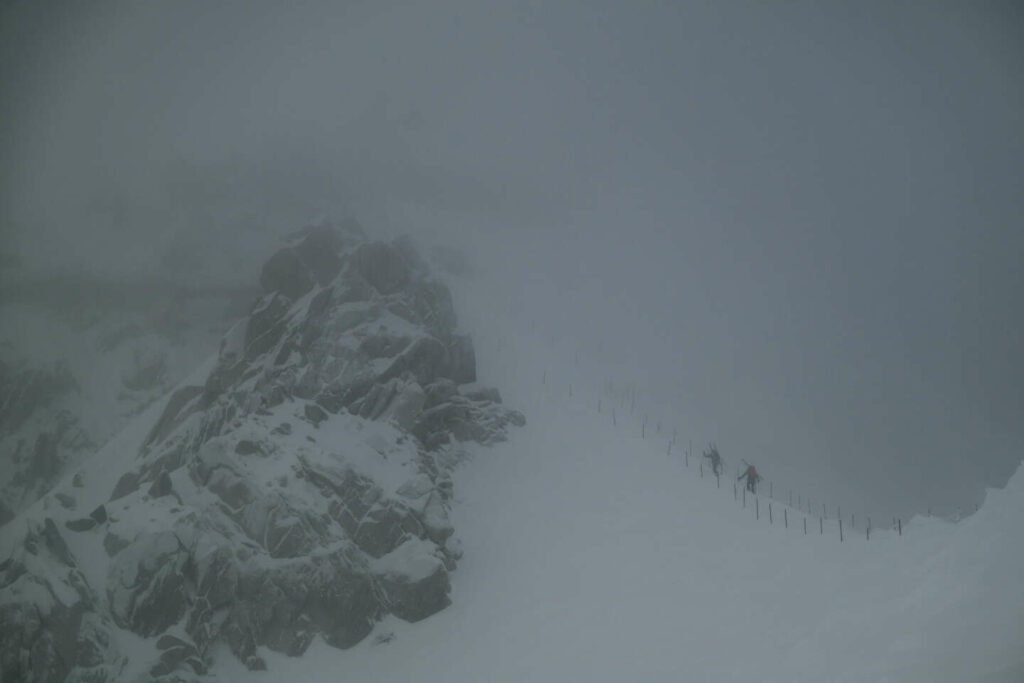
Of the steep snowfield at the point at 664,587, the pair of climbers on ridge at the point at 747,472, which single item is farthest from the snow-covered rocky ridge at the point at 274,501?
the pair of climbers on ridge at the point at 747,472

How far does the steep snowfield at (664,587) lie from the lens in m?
29.9

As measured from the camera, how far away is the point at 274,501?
72562mm

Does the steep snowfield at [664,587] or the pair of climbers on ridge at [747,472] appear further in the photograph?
the pair of climbers on ridge at [747,472]

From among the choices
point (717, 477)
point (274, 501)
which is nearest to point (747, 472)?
point (717, 477)

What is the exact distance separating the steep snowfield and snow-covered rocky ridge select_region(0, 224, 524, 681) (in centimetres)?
442

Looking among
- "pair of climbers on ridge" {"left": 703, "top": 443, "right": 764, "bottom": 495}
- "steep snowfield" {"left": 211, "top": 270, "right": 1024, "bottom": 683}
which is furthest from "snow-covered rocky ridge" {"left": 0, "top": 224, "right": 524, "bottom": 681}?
"pair of climbers on ridge" {"left": 703, "top": 443, "right": 764, "bottom": 495}

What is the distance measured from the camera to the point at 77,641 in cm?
5956

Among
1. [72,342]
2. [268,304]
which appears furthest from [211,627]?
[72,342]

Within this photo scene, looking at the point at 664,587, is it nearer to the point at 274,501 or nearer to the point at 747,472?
the point at 747,472

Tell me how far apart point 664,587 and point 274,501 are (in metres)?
41.1

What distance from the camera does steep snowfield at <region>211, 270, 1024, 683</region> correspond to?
2991 centimetres

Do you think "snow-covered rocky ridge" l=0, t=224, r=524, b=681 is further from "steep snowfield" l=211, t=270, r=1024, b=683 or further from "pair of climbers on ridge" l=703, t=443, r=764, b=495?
"pair of climbers on ridge" l=703, t=443, r=764, b=495

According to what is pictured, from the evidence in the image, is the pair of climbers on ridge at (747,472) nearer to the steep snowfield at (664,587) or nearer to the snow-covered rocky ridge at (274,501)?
the steep snowfield at (664,587)

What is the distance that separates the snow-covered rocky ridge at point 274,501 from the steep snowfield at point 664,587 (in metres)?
4.42
